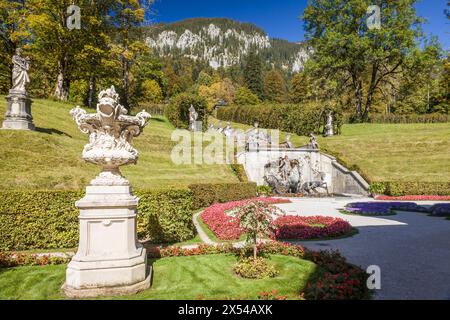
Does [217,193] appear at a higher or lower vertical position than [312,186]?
higher

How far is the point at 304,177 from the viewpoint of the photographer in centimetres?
2803

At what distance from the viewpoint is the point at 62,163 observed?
59.7 feet

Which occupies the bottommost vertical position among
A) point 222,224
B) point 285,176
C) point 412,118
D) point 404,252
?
point 404,252

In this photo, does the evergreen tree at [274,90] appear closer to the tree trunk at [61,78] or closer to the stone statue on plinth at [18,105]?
the tree trunk at [61,78]

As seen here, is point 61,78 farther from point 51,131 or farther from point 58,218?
point 58,218

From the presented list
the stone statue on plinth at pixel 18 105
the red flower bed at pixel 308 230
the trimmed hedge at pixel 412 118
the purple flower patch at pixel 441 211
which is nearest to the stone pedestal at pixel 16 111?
the stone statue on plinth at pixel 18 105

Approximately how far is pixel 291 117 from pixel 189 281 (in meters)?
39.9

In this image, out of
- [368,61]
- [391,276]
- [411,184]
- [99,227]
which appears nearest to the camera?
[99,227]

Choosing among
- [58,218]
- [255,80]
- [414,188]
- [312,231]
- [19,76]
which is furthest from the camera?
[255,80]

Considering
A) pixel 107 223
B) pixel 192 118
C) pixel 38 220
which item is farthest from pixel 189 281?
pixel 192 118

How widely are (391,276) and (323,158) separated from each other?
2283cm

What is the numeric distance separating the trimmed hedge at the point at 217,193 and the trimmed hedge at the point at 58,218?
20.9 ft

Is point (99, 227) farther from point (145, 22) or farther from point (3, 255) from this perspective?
point (145, 22)

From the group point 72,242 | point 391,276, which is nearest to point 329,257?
point 391,276
